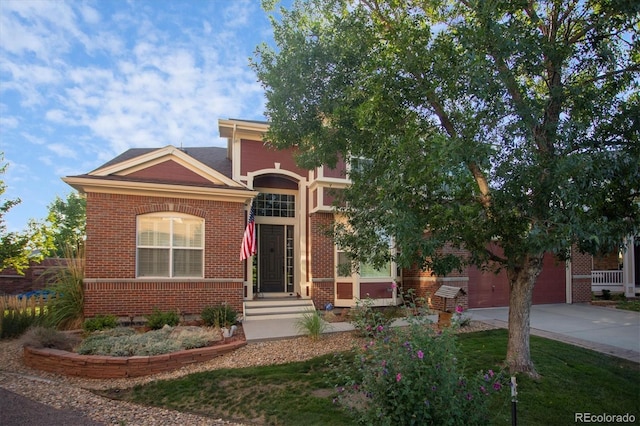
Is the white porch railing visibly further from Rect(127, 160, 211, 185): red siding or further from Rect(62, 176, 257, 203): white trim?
Rect(127, 160, 211, 185): red siding

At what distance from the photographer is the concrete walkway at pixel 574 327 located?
348 inches

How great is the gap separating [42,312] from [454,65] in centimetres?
1127

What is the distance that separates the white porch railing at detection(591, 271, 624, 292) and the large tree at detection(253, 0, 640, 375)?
47.6 feet

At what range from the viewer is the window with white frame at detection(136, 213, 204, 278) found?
37.8 feet

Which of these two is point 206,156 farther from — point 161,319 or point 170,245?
point 161,319

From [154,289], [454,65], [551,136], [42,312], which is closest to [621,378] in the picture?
[551,136]

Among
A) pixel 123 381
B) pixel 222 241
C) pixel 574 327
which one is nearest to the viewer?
pixel 123 381

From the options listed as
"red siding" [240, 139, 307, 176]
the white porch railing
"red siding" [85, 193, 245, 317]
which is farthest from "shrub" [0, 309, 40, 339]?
the white porch railing

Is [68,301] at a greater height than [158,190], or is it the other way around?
[158,190]

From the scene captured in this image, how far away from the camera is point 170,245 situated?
11.7 metres

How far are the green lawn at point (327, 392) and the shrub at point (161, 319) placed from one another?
3.53 meters

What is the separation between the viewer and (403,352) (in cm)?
365

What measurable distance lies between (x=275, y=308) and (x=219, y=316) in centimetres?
221

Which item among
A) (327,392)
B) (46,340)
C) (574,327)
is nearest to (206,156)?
(46,340)
